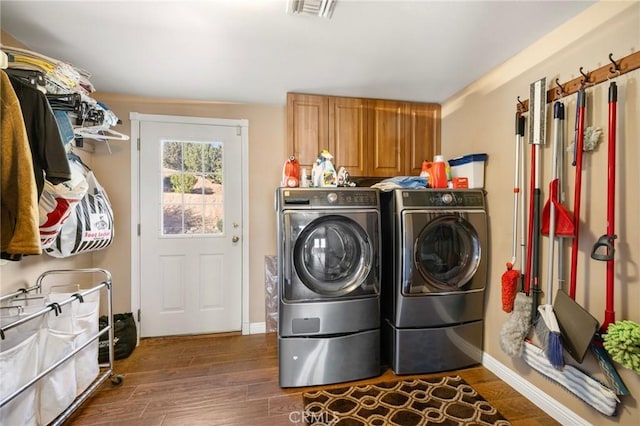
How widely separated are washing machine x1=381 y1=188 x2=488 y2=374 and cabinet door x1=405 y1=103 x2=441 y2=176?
2.24 ft

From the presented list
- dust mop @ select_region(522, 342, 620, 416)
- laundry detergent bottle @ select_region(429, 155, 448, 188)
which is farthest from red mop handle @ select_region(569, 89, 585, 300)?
laundry detergent bottle @ select_region(429, 155, 448, 188)

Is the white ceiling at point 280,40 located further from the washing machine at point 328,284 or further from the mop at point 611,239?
the washing machine at point 328,284

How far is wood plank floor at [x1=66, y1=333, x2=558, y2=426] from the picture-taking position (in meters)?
1.54

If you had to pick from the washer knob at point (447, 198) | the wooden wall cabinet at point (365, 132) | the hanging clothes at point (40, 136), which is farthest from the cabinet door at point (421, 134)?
the hanging clothes at point (40, 136)

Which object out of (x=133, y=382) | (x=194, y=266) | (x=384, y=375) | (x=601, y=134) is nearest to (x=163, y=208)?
(x=194, y=266)

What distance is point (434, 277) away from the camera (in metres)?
1.91

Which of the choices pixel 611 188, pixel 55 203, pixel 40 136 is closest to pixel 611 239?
pixel 611 188

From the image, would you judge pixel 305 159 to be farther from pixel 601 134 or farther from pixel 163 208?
pixel 601 134

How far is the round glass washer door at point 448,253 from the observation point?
189cm

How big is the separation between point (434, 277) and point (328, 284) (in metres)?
0.76

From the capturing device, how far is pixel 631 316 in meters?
1.24

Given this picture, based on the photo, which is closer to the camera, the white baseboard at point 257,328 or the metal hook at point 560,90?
the metal hook at point 560,90

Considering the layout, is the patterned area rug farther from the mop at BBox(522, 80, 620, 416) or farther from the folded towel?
the folded towel

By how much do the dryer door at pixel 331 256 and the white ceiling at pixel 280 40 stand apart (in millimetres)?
1065
